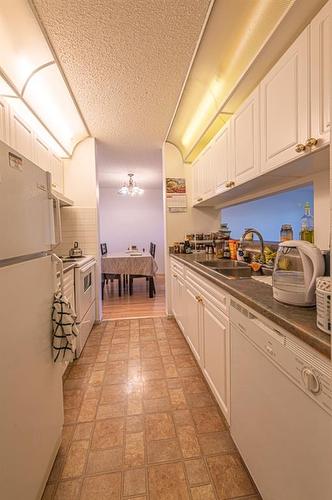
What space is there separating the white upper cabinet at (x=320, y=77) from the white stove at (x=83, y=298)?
6.94ft

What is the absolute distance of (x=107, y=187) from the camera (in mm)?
6516

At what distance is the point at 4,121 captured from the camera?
191cm

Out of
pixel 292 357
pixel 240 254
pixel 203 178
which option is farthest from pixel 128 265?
pixel 292 357

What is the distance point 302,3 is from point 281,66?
24 centimetres

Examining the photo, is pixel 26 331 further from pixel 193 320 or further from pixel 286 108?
pixel 286 108

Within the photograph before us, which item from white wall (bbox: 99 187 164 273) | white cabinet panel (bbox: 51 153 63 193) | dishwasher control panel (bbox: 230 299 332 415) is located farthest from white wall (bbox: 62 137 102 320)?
white wall (bbox: 99 187 164 273)

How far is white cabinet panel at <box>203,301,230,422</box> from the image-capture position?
131 cm

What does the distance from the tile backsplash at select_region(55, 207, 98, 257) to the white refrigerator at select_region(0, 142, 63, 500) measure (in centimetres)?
210

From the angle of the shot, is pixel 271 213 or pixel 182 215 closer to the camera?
pixel 271 213

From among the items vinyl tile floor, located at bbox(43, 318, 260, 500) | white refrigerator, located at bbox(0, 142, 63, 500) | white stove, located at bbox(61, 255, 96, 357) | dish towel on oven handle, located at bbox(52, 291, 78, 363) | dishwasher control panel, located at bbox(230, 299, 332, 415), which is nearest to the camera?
Answer: dishwasher control panel, located at bbox(230, 299, 332, 415)

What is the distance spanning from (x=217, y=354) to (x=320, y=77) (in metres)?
1.45

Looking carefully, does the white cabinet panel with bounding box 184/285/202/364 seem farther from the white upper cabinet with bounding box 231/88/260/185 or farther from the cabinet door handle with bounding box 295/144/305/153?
the cabinet door handle with bounding box 295/144/305/153

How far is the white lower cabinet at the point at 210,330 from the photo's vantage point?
4.34ft

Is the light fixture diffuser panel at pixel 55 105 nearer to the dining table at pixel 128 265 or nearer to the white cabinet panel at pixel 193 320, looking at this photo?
the dining table at pixel 128 265
